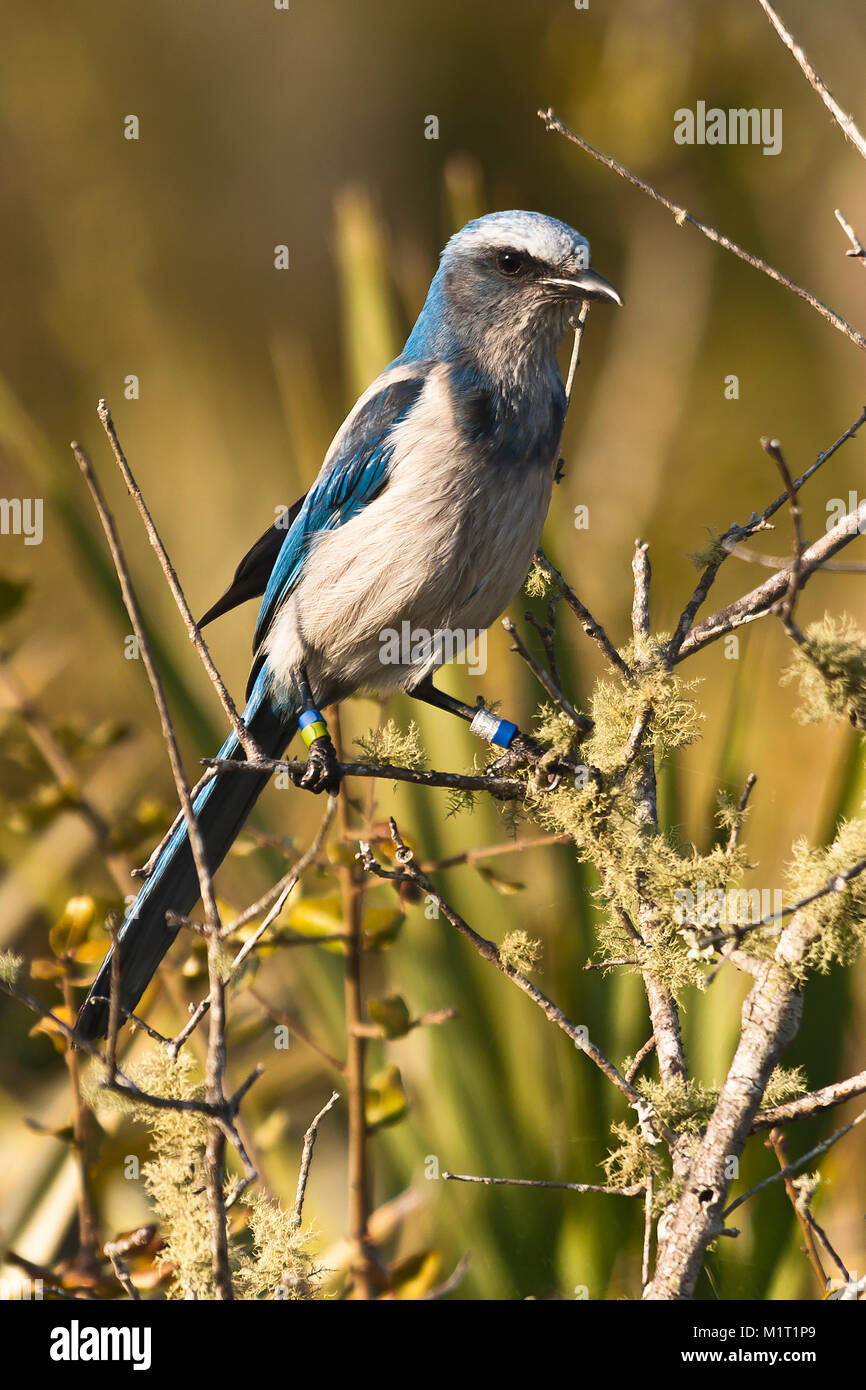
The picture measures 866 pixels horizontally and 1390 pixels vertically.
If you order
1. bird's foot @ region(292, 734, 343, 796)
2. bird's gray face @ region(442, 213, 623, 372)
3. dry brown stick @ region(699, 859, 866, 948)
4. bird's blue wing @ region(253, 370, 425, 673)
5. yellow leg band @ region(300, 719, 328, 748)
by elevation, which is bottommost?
dry brown stick @ region(699, 859, 866, 948)

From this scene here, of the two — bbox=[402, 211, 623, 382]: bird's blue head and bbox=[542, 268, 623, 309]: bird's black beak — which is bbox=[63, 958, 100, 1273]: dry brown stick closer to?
bbox=[402, 211, 623, 382]: bird's blue head

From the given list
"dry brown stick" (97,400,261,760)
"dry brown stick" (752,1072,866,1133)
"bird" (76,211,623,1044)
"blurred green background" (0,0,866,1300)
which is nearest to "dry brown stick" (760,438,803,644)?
"dry brown stick" (752,1072,866,1133)

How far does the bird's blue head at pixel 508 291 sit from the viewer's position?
1.71 m

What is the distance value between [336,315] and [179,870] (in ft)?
7.10

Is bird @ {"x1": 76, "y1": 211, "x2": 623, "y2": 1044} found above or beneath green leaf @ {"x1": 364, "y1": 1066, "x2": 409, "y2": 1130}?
above

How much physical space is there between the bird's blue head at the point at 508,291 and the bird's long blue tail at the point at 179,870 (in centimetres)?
63

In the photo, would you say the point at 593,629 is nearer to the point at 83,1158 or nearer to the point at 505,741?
the point at 505,741

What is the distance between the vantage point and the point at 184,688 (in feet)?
8.32

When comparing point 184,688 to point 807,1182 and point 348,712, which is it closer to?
point 348,712

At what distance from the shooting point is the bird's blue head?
1709 millimetres

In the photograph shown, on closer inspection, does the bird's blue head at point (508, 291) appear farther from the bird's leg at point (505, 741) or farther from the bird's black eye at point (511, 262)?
the bird's leg at point (505, 741)

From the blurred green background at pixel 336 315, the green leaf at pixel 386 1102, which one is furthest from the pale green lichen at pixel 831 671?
the blurred green background at pixel 336 315

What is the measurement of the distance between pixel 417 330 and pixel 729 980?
130cm
